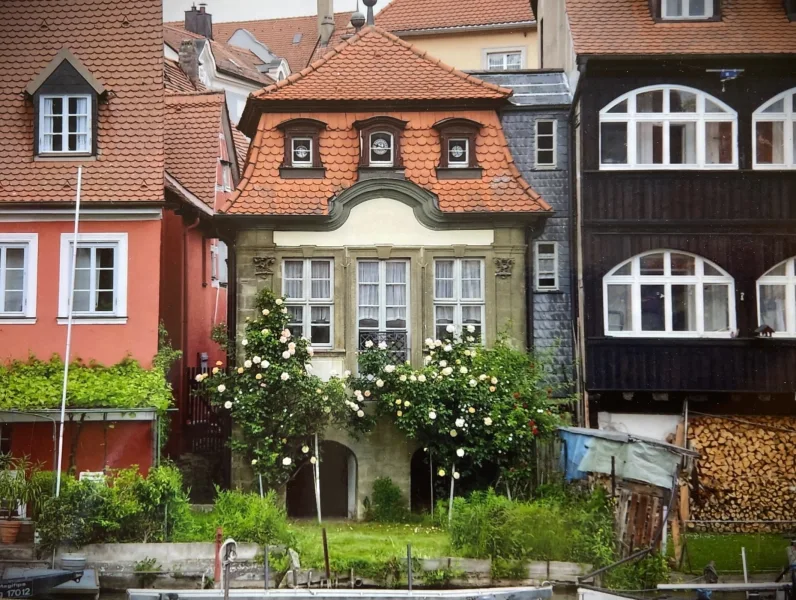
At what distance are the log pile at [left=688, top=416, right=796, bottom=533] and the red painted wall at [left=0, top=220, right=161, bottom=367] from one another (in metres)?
9.19

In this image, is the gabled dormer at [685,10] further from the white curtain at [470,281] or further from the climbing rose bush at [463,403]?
the climbing rose bush at [463,403]

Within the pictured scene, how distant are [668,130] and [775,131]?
178 centimetres

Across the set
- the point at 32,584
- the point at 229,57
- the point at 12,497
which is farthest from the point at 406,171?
the point at 229,57

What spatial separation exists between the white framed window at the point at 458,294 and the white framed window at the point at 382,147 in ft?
6.60

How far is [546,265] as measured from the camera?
2047 centimetres

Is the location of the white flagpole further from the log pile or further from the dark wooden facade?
the log pile

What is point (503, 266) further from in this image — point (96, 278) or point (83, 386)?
point (83, 386)

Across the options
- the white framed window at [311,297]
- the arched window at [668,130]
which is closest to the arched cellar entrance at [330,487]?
the white framed window at [311,297]

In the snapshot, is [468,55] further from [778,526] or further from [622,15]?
[778,526]

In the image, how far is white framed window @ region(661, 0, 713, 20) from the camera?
20.1 metres

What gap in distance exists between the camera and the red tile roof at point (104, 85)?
1917 cm

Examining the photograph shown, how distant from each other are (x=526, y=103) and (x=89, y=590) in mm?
11096

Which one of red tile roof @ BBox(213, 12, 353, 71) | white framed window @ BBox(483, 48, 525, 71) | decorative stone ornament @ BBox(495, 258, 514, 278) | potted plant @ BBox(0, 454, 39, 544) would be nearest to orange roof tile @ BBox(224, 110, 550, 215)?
decorative stone ornament @ BBox(495, 258, 514, 278)

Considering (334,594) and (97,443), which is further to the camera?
(97,443)
